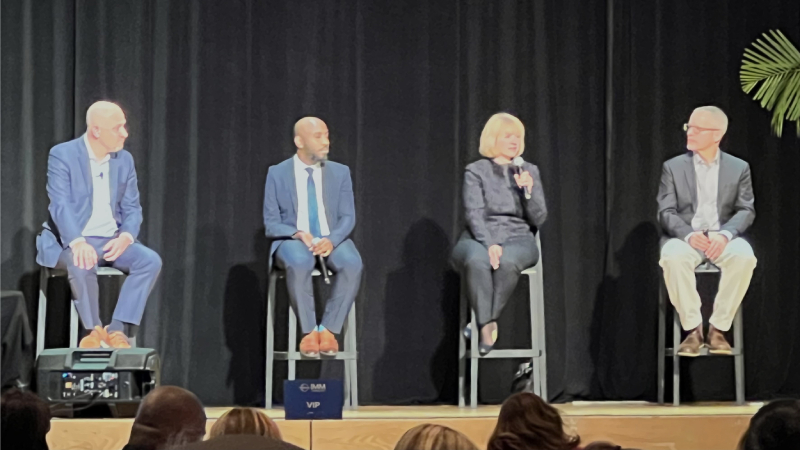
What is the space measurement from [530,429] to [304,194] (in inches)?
102

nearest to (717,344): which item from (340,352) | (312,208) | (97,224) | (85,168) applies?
(340,352)

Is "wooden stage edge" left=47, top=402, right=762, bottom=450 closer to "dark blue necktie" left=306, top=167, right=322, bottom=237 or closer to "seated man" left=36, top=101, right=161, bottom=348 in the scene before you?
"seated man" left=36, top=101, right=161, bottom=348

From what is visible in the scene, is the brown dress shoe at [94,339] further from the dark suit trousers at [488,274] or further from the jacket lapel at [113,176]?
the dark suit trousers at [488,274]

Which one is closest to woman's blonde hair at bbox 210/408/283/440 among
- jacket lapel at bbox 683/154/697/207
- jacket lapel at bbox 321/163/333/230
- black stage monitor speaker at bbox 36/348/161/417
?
black stage monitor speaker at bbox 36/348/161/417

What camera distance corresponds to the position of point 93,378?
4.36m

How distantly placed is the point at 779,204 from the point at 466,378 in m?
1.88

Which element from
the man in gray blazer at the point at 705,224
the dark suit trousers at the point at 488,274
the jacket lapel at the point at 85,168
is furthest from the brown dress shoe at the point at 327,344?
the man in gray blazer at the point at 705,224

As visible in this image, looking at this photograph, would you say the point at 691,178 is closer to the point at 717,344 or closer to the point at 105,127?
the point at 717,344

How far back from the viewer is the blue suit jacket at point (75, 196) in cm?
464

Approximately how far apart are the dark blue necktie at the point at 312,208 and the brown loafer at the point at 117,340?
940mm

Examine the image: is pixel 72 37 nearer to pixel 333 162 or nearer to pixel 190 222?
pixel 190 222

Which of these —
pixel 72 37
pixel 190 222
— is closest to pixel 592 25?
pixel 190 222

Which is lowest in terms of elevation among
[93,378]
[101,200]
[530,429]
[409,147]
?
[93,378]

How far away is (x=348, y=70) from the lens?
17.9 ft
